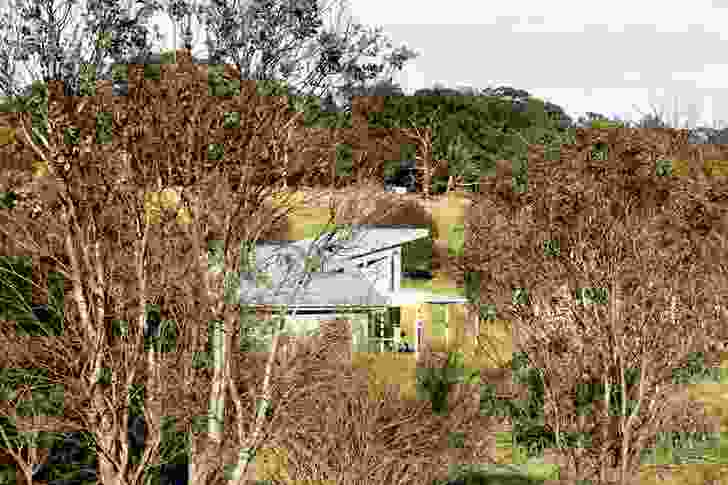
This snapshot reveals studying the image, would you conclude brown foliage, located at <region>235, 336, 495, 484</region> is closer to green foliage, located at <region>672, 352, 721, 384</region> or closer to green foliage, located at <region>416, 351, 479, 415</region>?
green foliage, located at <region>416, 351, 479, 415</region>

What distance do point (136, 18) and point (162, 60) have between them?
73 centimetres

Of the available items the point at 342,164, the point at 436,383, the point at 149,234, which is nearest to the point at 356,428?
the point at 342,164

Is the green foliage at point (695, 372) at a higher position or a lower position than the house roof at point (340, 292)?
lower

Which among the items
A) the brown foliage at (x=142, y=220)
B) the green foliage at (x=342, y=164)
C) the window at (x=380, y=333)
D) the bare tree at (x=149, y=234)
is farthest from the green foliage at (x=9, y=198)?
the window at (x=380, y=333)

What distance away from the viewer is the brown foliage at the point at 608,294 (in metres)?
16.7

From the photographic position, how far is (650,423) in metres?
17.0

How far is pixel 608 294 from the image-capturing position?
58.4 ft

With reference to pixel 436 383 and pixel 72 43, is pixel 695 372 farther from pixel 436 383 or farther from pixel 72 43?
pixel 72 43

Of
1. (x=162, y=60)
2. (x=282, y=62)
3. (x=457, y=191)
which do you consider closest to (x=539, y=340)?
(x=282, y=62)

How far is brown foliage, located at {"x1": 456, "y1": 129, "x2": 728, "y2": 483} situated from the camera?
16.7 m

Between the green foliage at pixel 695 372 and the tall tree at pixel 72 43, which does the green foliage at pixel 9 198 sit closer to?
the tall tree at pixel 72 43

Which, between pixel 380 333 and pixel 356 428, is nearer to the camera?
pixel 356 428

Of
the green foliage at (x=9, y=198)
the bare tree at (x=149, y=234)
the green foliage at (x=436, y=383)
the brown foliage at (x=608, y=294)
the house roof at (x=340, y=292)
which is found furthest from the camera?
the house roof at (x=340, y=292)

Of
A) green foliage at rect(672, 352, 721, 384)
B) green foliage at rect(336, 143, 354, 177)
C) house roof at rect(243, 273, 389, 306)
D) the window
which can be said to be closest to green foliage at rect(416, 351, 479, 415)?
the window
